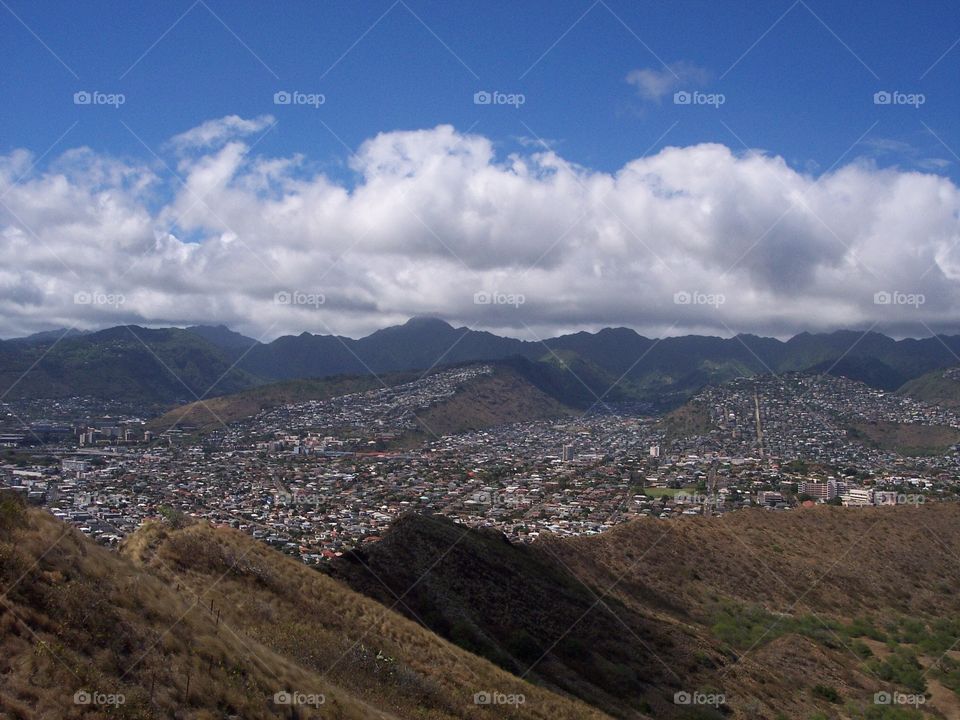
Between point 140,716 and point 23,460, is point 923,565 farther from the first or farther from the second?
point 23,460

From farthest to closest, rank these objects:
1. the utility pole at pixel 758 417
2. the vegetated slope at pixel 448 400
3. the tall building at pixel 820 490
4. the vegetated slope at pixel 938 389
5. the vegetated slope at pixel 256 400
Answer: the vegetated slope at pixel 938 389 < the vegetated slope at pixel 448 400 < the vegetated slope at pixel 256 400 < the utility pole at pixel 758 417 < the tall building at pixel 820 490

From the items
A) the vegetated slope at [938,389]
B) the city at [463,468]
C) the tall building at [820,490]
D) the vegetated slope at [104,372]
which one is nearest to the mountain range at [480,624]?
the city at [463,468]

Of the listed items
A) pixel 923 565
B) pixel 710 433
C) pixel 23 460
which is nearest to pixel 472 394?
pixel 710 433

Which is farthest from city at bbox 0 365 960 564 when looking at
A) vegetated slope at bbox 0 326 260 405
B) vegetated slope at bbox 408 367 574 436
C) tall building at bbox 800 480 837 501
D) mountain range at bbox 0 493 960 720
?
vegetated slope at bbox 0 326 260 405

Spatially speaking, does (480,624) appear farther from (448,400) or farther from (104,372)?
(104,372)

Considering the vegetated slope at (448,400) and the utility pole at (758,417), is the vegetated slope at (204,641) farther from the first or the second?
the vegetated slope at (448,400)

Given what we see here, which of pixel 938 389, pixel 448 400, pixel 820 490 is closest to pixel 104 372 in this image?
pixel 448 400

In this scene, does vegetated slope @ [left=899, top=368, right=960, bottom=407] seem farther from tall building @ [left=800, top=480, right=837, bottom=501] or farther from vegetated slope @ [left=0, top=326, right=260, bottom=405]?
vegetated slope @ [left=0, top=326, right=260, bottom=405]
